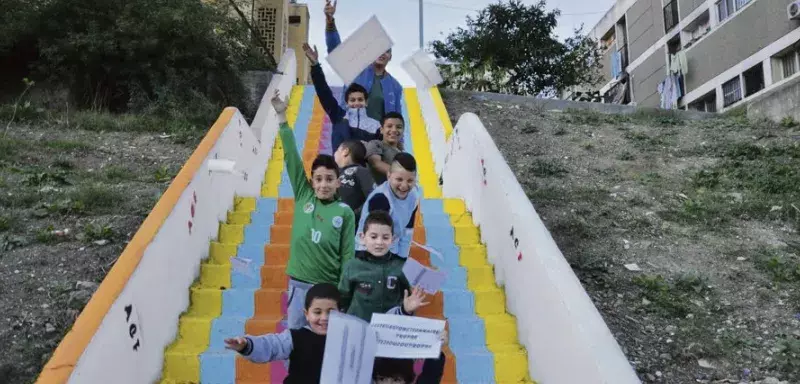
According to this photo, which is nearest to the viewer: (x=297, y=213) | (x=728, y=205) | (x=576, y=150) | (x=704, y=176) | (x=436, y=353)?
(x=436, y=353)

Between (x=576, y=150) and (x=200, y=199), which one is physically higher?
(x=576, y=150)

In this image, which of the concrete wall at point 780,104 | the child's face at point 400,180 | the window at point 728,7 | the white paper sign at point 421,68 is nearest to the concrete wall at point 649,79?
the window at point 728,7

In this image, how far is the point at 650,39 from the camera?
23.9m

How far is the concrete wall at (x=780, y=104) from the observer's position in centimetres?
944

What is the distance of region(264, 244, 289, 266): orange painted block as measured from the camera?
4561 millimetres

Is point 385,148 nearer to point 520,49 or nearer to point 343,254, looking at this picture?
point 343,254

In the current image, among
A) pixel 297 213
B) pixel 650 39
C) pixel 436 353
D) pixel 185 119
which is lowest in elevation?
pixel 436 353

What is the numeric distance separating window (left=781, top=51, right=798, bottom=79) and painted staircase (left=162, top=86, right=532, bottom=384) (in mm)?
14362

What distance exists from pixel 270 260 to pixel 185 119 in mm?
5075

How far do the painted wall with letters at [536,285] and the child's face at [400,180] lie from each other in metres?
0.64

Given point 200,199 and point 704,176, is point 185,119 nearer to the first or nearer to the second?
point 200,199

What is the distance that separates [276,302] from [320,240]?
0.67m

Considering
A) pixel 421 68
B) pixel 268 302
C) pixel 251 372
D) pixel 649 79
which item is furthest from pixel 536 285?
pixel 649 79

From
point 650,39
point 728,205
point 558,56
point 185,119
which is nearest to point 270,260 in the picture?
point 728,205
